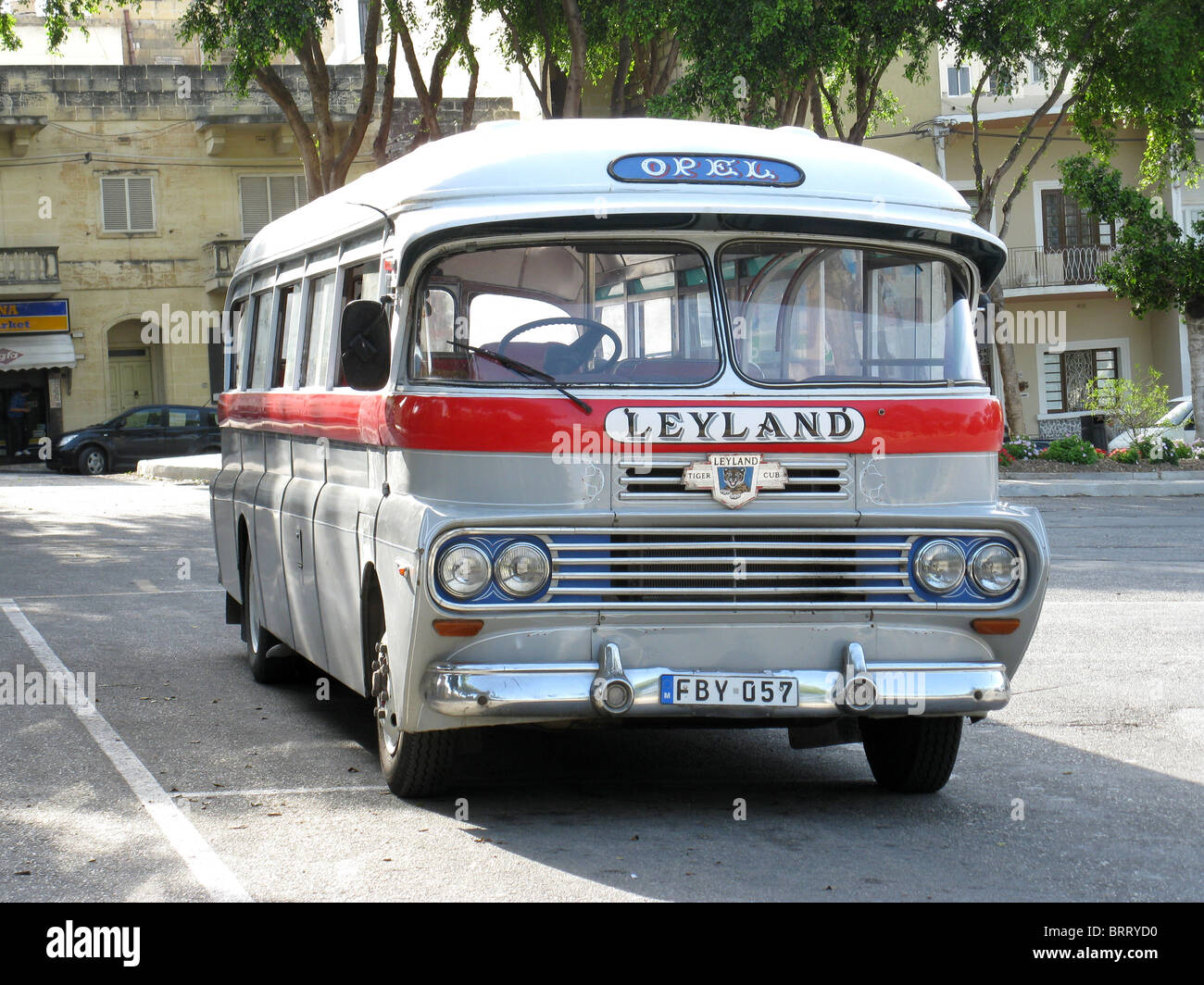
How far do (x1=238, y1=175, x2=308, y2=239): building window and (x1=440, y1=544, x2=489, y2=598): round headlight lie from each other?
38754 millimetres

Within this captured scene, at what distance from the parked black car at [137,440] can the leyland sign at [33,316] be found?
19.5 ft

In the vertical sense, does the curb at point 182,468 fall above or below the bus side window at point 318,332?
below

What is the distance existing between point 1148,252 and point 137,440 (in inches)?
818

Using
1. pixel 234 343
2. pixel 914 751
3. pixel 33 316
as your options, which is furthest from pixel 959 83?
pixel 914 751

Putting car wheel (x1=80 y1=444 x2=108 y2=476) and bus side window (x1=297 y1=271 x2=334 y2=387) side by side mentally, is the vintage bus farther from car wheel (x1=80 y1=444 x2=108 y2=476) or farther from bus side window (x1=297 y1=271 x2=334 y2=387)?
car wheel (x1=80 y1=444 x2=108 y2=476)

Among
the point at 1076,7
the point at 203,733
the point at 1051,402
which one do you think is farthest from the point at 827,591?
the point at 1051,402

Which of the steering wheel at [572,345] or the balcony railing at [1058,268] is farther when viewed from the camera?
the balcony railing at [1058,268]

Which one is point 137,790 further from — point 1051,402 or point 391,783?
point 1051,402

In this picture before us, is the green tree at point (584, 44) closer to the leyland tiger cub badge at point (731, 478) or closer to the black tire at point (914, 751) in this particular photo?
the black tire at point (914, 751)

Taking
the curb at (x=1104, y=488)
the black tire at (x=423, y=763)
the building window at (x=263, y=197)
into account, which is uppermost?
the building window at (x=263, y=197)

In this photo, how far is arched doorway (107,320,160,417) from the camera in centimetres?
4319

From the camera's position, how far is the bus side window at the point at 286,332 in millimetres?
8633

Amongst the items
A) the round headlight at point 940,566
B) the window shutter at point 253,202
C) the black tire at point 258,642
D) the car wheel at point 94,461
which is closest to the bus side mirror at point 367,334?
the round headlight at point 940,566
